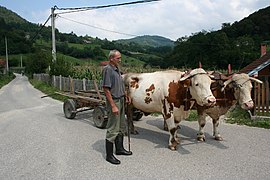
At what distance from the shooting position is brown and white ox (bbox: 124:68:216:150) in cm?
610

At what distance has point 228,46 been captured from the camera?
40.3m

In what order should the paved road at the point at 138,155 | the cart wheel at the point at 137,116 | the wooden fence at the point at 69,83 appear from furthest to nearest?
1. the wooden fence at the point at 69,83
2. the cart wheel at the point at 137,116
3. the paved road at the point at 138,155

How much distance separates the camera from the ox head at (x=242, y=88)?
6.33 m

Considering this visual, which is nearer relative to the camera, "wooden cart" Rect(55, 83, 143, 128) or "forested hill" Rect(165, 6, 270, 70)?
"wooden cart" Rect(55, 83, 143, 128)

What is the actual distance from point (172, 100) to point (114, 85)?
1512 mm

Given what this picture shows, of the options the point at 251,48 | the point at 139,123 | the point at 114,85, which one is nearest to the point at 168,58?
the point at 251,48

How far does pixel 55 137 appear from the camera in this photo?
25.4 ft

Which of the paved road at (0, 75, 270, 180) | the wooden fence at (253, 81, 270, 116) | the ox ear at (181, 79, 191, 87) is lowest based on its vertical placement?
the paved road at (0, 75, 270, 180)

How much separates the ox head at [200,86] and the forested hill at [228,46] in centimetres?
3068

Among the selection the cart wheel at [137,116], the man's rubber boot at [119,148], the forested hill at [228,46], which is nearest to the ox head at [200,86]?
the man's rubber boot at [119,148]

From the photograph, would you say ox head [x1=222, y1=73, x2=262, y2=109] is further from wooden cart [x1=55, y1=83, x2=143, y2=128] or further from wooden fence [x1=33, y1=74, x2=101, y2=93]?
wooden fence [x1=33, y1=74, x2=101, y2=93]

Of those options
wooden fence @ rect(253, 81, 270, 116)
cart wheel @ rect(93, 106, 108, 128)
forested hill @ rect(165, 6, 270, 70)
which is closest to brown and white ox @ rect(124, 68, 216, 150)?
cart wheel @ rect(93, 106, 108, 128)

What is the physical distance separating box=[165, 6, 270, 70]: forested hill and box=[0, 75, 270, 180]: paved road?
96.9 feet

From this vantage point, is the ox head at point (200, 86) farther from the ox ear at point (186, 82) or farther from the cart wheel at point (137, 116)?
the cart wheel at point (137, 116)
